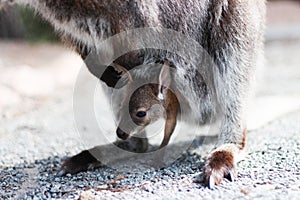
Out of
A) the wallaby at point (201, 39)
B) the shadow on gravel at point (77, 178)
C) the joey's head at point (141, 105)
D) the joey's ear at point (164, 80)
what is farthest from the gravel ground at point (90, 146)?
the joey's ear at point (164, 80)

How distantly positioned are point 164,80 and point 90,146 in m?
1.01

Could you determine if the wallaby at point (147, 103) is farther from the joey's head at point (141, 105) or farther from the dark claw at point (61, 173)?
the dark claw at point (61, 173)

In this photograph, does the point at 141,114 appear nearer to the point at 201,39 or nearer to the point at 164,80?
the point at 164,80

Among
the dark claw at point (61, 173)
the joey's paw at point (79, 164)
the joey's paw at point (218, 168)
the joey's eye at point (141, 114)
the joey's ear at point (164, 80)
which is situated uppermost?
the joey's ear at point (164, 80)

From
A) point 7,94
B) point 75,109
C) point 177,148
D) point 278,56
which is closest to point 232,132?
point 177,148

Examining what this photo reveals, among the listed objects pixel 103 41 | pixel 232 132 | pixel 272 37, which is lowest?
pixel 272 37

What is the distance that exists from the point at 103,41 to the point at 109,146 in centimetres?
92

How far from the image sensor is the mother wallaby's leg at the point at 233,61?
3641 mm

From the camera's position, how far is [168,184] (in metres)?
3.23

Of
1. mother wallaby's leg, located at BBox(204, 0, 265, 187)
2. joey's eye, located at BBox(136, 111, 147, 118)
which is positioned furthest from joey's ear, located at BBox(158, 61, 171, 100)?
mother wallaby's leg, located at BBox(204, 0, 265, 187)

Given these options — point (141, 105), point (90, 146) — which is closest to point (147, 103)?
point (141, 105)

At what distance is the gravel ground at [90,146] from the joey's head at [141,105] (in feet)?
0.88

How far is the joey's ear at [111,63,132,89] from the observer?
3.48 m

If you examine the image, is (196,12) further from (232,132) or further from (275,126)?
(275,126)
